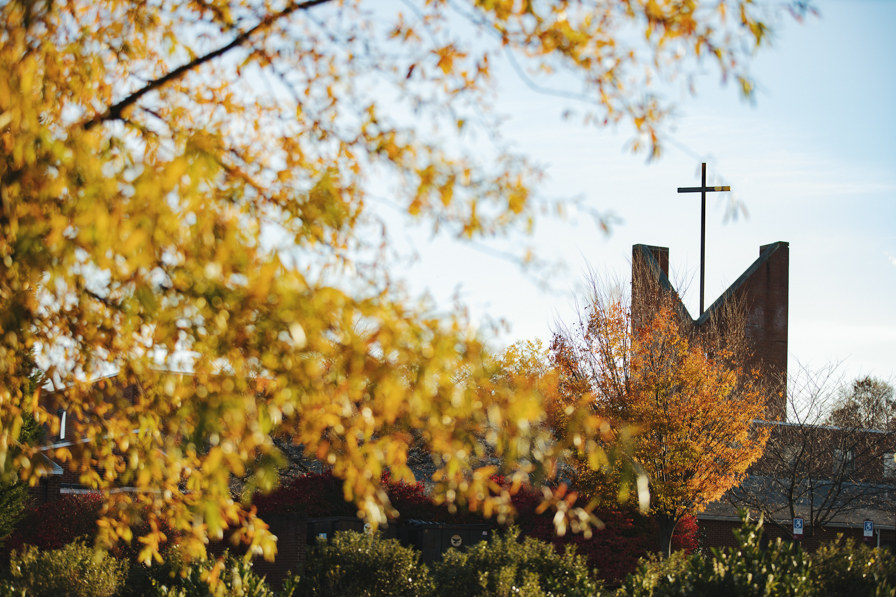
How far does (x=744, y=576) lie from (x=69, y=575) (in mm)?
10300

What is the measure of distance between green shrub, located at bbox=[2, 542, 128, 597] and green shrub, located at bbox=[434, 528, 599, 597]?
5171 mm

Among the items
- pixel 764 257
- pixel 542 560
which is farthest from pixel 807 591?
pixel 764 257

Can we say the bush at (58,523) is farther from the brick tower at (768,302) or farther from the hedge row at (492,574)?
the brick tower at (768,302)

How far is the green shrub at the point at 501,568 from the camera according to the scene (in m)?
10.6

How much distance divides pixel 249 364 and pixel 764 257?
33.9 metres

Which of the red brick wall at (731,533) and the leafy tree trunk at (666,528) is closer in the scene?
the leafy tree trunk at (666,528)

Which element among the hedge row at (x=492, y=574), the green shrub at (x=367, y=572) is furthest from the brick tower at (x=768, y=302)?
the green shrub at (x=367, y=572)

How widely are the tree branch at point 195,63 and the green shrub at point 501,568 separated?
8126mm

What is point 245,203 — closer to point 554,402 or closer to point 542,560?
point 542,560

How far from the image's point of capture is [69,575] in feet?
40.3

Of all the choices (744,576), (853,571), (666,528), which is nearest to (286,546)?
(666,528)

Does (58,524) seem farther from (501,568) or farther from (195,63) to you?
(195,63)

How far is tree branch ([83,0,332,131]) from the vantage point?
13.4 ft

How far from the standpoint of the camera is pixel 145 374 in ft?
12.3
